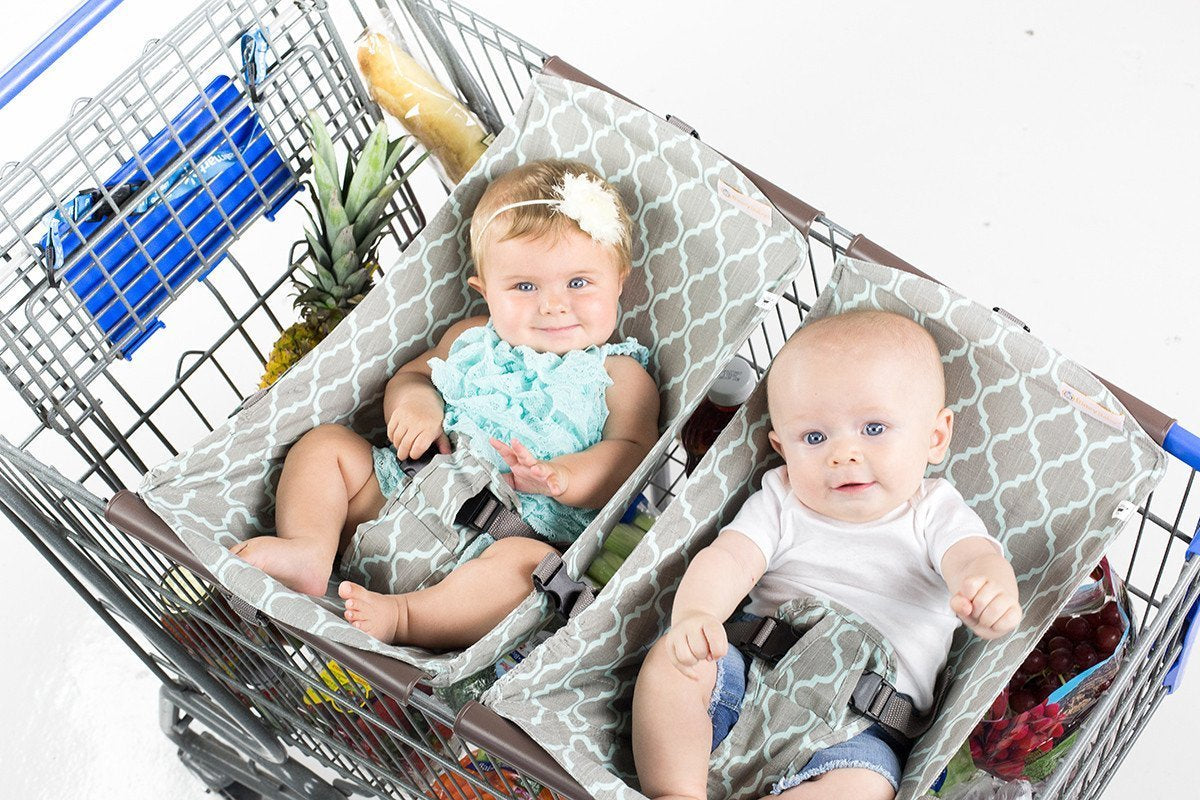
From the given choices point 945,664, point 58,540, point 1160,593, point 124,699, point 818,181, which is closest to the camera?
point 945,664

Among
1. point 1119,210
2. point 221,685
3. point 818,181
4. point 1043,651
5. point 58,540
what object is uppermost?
point 1119,210

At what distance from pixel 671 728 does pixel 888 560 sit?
0.40m

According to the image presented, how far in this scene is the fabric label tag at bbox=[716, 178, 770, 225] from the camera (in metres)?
2.10

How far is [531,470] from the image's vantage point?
2045 mm

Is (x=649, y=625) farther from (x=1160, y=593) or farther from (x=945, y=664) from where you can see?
(x=1160, y=593)

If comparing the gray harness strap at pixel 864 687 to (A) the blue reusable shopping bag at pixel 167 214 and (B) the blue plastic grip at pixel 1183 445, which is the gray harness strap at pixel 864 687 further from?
(A) the blue reusable shopping bag at pixel 167 214

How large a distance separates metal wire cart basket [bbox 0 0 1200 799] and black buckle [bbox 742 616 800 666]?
0.36 metres

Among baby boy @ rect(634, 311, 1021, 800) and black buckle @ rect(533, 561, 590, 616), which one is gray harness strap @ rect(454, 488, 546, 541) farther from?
baby boy @ rect(634, 311, 1021, 800)

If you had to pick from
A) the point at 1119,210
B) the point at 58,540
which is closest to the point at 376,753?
the point at 58,540

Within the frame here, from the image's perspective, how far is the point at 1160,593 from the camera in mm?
2656

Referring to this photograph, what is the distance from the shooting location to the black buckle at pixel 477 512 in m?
2.07

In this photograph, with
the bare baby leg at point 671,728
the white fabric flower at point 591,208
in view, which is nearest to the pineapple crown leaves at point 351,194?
the white fabric flower at point 591,208

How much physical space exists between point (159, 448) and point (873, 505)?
1820 mm

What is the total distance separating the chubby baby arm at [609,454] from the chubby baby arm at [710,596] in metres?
0.22
